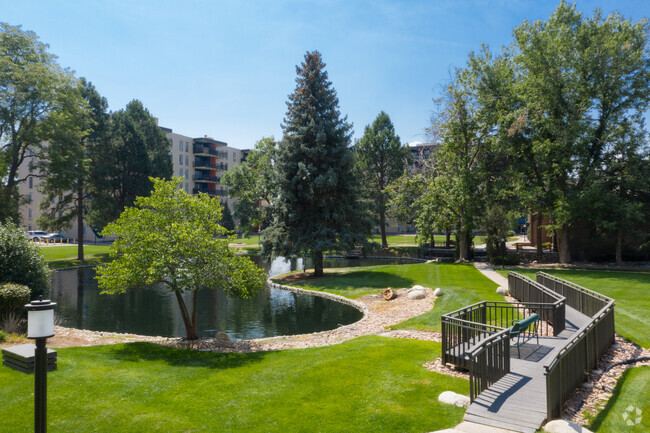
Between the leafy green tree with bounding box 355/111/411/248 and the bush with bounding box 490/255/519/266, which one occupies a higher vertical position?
the leafy green tree with bounding box 355/111/411/248

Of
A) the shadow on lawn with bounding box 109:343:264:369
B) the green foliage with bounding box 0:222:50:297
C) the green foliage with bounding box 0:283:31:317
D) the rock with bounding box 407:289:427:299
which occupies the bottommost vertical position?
the shadow on lawn with bounding box 109:343:264:369

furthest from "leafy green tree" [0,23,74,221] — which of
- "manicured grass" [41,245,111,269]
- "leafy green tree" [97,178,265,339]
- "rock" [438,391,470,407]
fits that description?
"rock" [438,391,470,407]

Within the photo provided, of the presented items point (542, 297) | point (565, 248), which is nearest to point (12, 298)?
point (542, 297)

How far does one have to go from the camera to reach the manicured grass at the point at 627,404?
7707 mm

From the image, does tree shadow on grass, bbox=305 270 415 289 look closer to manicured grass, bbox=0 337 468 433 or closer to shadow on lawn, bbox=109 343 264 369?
manicured grass, bbox=0 337 468 433

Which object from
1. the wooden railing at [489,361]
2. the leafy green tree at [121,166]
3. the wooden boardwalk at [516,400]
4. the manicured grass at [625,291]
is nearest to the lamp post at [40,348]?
the wooden boardwalk at [516,400]

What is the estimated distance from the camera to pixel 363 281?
3031 centimetres

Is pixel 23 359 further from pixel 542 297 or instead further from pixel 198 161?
pixel 198 161

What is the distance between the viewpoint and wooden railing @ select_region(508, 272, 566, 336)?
13.4 metres

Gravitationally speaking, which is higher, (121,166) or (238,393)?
(121,166)

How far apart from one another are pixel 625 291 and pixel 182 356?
21384 millimetres

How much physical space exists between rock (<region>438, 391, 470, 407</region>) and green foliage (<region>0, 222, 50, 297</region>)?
16.3m

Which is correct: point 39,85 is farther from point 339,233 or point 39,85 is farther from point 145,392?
point 145,392

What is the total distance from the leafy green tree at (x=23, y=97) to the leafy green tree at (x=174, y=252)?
95.0ft
